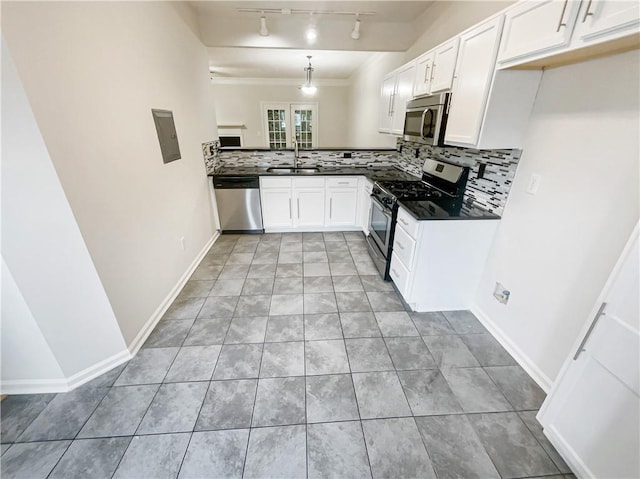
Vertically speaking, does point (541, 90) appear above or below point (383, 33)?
below

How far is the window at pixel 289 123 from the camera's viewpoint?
24.6 feet

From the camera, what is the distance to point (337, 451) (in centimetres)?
131

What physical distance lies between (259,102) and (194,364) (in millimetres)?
7178

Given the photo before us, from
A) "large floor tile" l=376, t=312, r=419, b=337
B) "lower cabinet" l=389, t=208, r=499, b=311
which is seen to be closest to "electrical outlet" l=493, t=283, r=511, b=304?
"lower cabinet" l=389, t=208, r=499, b=311

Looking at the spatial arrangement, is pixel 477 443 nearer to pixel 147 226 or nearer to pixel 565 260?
pixel 565 260

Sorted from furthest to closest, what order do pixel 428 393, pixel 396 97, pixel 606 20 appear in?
pixel 396 97 < pixel 428 393 < pixel 606 20

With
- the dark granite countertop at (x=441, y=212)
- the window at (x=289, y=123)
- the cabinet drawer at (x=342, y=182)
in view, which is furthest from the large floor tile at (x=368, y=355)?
the window at (x=289, y=123)

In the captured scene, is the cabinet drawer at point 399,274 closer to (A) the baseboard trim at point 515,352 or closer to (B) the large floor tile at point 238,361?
(A) the baseboard trim at point 515,352

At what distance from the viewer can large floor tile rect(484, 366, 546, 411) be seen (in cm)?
155

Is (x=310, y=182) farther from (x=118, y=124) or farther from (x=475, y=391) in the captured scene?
(x=475, y=391)

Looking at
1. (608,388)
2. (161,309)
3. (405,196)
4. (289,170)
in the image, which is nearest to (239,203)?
(289,170)

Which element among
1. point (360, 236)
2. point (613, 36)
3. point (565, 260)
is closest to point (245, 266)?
point (360, 236)

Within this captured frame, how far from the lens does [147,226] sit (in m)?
2.06

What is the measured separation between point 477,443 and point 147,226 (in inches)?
97.9
